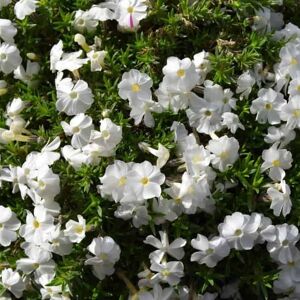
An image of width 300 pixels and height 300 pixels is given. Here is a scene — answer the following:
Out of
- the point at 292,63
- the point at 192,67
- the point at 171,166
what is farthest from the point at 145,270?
the point at 292,63

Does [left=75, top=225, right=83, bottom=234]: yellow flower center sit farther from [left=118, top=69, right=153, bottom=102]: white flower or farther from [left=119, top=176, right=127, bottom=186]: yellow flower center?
[left=118, top=69, right=153, bottom=102]: white flower

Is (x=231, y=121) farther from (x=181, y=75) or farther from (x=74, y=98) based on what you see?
(x=74, y=98)

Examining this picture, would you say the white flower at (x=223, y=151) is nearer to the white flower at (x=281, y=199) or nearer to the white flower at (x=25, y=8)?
the white flower at (x=281, y=199)

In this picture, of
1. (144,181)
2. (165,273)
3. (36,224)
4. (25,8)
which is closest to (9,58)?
(25,8)

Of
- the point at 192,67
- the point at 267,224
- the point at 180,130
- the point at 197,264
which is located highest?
the point at 192,67

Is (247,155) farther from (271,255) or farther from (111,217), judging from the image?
(111,217)

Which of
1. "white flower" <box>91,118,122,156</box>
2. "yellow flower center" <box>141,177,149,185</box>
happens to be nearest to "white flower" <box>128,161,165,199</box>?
"yellow flower center" <box>141,177,149,185</box>

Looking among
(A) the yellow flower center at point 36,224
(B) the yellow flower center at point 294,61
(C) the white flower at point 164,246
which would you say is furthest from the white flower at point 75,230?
(B) the yellow flower center at point 294,61
